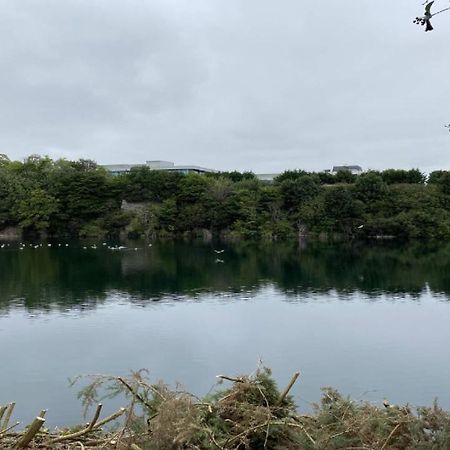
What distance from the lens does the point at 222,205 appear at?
41.8 metres

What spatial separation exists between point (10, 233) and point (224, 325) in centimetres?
3469

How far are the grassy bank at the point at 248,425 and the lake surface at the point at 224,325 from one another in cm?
129

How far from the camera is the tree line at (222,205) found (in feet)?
133

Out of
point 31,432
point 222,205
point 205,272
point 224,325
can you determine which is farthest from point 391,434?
point 222,205

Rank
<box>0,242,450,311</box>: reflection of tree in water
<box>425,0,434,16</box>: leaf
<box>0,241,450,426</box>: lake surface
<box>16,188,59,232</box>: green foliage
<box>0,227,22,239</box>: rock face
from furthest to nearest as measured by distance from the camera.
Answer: <box>0,227,22,239</box>: rock face < <box>16,188,59,232</box>: green foliage < <box>0,242,450,311</box>: reflection of tree in water < <box>0,241,450,426</box>: lake surface < <box>425,0,434,16</box>: leaf

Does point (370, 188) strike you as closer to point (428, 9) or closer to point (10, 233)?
point (10, 233)

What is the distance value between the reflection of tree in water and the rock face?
432 inches

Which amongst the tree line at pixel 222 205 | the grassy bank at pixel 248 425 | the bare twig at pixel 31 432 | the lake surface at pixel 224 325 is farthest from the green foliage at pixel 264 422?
the tree line at pixel 222 205

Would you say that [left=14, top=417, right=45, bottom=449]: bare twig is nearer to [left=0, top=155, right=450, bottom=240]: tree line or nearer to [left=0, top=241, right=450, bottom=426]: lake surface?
[left=0, top=241, right=450, bottom=426]: lake surface

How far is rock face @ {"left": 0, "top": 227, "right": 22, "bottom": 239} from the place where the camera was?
44.1 m

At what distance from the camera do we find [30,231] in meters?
44.3

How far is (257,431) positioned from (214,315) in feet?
44.7

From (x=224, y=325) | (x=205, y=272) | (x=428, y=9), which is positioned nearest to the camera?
(x=428, y=9)

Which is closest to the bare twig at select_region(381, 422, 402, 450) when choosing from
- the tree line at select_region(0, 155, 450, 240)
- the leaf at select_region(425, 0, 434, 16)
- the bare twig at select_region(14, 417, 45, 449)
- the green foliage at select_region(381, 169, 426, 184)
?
the bare twig at select_region(14, 417, 45, 449)
